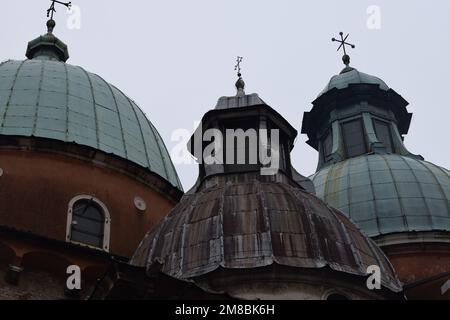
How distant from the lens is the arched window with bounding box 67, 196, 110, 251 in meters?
19.0

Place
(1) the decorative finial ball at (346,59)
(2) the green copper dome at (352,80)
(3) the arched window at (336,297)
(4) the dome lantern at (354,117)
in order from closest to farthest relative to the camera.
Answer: (3) the arched window at (336,297)
(4) the dome lantern at (354,117)
(2) the green copper dome at (352,80)
(1) the decorative finial ball at (346,59)

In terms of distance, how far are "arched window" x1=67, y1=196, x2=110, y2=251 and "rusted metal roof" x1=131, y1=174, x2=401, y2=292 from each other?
7.10 feet

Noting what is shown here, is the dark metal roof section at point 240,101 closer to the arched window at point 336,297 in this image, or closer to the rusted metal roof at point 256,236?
A: the rusted metal roof at point 256,236

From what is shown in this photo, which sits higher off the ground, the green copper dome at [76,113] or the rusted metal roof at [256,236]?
the green copper dome at [76,113]

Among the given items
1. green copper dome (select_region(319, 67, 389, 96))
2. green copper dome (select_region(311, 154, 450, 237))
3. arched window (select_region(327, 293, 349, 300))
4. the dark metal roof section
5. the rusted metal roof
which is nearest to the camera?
arched window (select_region(327, 293, 349, 300))

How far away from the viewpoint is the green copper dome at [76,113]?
20891mm

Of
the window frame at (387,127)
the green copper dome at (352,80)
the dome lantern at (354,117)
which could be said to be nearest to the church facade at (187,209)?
the window frame at (387,127)

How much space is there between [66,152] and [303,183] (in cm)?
518

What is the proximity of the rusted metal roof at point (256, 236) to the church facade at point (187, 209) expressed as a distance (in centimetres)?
3

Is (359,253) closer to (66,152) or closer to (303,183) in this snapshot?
A: (303,183)

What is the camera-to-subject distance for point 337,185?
2559cm

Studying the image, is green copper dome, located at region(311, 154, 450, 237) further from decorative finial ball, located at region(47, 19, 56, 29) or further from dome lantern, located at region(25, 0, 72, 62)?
decorative finial ball, located at region(47, 19, 56, 29)

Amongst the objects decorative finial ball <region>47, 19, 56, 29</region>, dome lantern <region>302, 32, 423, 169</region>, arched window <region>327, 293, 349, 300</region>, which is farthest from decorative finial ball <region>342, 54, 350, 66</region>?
arched window <region>327, 293, 349, 300</region>
